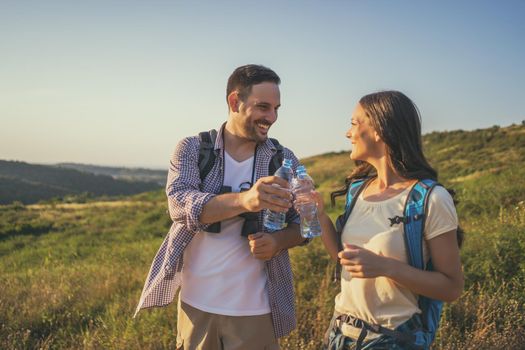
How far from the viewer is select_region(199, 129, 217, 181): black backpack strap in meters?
2.82

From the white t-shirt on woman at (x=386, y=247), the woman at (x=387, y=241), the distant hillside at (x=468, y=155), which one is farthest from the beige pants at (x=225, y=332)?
the distant hillside at (x=468, y=155)

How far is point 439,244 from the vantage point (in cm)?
214

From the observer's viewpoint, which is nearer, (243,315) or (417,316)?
(417,316)

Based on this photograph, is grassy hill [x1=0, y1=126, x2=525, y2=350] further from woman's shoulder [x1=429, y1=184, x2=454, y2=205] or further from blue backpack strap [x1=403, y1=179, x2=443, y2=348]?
woman's shoulder [x1=429, y1=184, x2=454, y2=205]

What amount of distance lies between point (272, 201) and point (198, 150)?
2.83ft

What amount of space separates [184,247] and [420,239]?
4.65ft

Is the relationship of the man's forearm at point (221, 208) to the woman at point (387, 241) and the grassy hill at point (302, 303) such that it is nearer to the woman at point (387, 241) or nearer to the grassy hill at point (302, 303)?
the woman at point (387, 241)

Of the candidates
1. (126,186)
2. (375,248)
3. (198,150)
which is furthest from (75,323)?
(126,186)

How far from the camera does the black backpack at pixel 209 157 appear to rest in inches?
111

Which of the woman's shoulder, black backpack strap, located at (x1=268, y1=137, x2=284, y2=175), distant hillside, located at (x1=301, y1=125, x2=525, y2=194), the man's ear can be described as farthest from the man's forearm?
distant hillside, located at (x1=301, y1=125, x2=525, y2=194)

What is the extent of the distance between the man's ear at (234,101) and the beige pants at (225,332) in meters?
1.32

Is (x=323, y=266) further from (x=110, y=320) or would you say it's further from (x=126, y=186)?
(x=126, y=186)

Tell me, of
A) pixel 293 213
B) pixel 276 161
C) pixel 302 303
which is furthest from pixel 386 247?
pixel 302 303

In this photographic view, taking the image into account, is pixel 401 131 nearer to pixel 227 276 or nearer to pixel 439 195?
pixel 439 195
